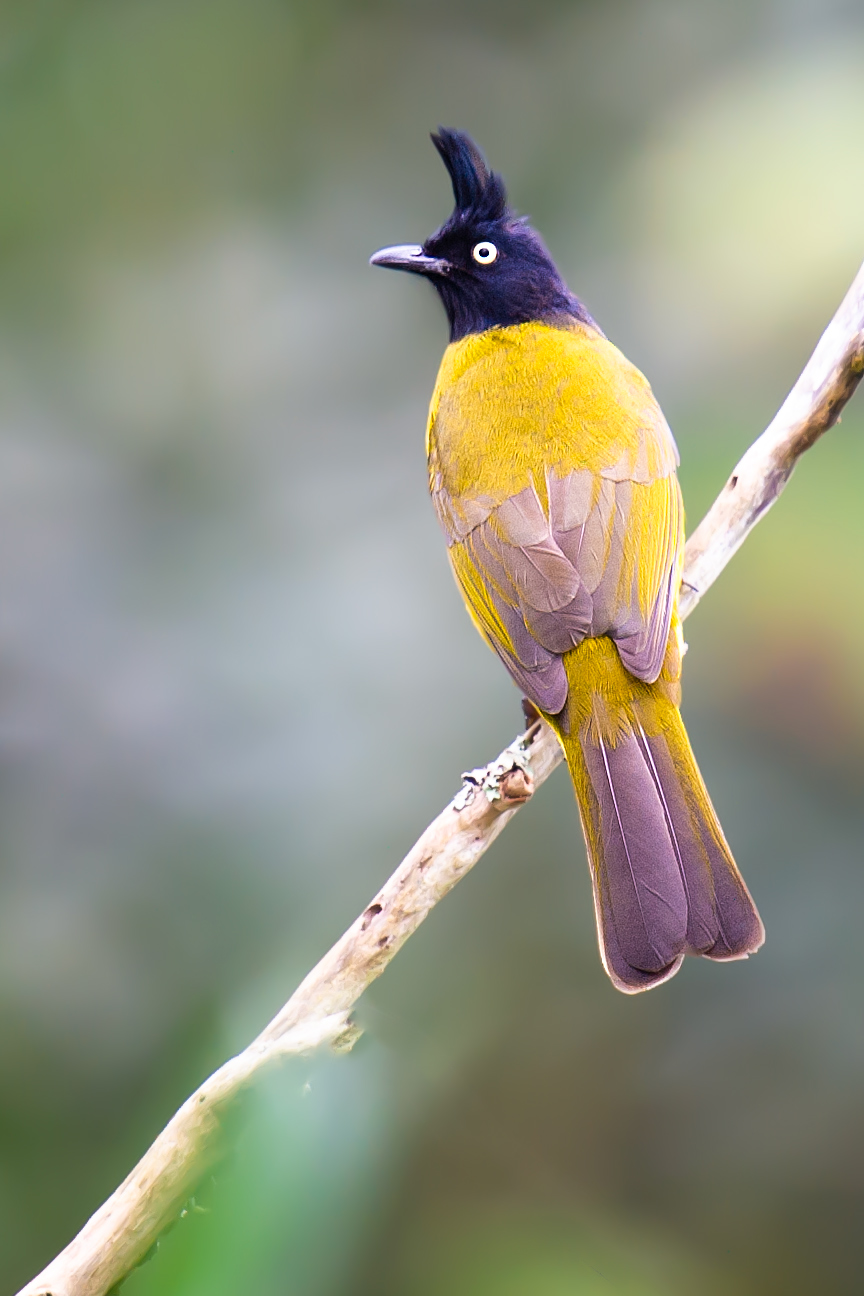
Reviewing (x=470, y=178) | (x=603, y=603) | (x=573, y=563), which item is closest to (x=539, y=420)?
(x=573, y=563)

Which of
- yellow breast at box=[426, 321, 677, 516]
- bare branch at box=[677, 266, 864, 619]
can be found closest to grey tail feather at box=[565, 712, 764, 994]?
bare branch at box=[677, 266, 864, 619]

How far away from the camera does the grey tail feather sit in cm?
192

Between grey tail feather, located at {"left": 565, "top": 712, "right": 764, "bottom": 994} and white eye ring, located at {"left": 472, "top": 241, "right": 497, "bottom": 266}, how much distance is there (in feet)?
4.27

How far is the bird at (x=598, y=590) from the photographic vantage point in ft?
6.40

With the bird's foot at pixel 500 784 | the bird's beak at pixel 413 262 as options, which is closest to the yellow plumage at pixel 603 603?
the bird's foot at pixel 500 784

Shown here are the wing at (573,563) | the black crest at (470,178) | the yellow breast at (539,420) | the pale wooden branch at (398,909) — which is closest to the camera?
the pale wooden branch at (398,909)

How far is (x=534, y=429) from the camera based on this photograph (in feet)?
7.79

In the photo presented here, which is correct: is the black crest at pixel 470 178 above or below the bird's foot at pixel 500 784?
above

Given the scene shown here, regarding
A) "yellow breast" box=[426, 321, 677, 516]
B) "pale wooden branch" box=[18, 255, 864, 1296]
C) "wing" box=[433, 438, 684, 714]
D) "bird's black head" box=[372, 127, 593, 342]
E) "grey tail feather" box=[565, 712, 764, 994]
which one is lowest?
"grey tail feather" box=[565, 712, 764, 994]

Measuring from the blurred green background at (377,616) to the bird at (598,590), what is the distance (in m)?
0.81

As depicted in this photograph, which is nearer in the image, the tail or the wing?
the tail

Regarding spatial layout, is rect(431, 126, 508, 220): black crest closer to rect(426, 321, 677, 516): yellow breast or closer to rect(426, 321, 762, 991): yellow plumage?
rect(426, 321, 677, 516): yellow breast

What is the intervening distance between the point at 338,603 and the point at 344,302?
3.60ft

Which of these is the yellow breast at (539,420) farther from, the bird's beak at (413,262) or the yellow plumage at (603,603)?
the bird's beak at (413,262)
